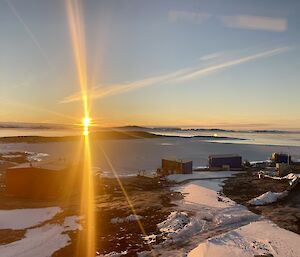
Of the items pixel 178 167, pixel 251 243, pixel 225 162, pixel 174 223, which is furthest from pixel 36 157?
pixel 251 243

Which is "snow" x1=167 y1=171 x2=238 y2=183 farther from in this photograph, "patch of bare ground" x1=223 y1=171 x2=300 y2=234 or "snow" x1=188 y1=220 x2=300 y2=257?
"snow" x1=188 y1=220 x2=300 y2=257

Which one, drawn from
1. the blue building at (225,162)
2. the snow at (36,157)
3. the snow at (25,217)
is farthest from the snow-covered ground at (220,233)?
the snow at (36,157)

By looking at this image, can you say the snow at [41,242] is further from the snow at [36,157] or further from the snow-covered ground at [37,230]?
the snow at [36,157]

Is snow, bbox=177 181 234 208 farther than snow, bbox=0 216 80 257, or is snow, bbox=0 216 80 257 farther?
snow, bbox=177 181 234 208

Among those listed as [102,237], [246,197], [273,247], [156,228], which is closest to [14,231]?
[102,237]

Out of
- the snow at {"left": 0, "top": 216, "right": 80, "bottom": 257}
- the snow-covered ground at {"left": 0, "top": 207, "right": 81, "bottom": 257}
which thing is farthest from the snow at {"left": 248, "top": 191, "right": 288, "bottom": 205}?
the snow at {"left": 0, "top": 216, "right": 80, "bottom": 257}

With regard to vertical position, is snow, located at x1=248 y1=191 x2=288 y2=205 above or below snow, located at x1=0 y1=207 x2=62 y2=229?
above

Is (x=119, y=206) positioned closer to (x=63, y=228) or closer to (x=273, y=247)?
(x=63, y=228)
